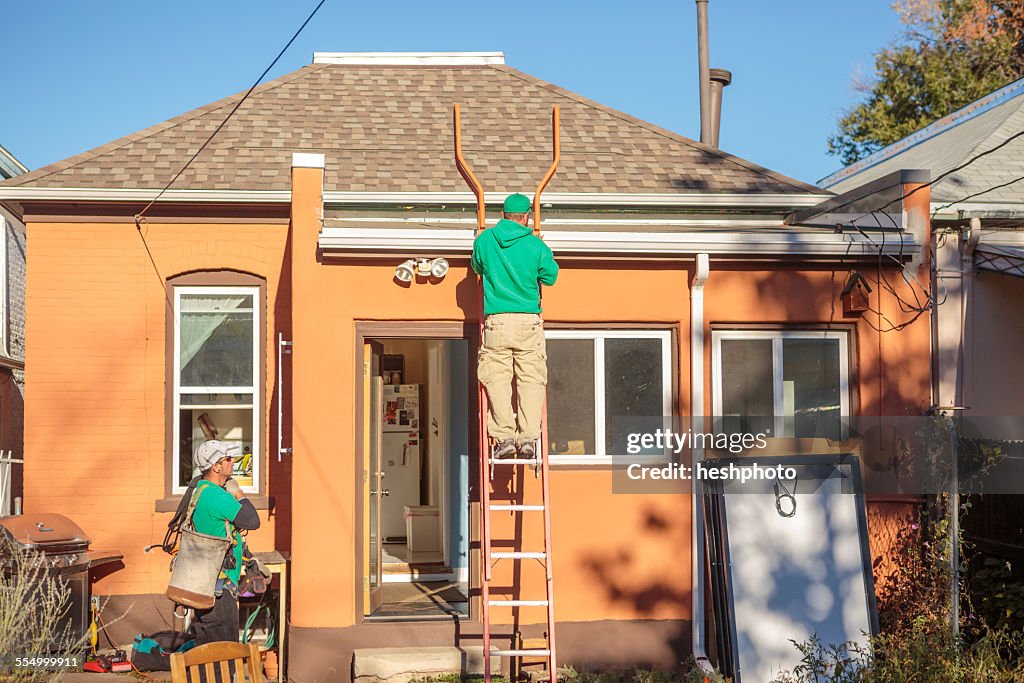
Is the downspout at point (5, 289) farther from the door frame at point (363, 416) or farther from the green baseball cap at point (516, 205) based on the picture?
the green baseball cap at point (516, 205)

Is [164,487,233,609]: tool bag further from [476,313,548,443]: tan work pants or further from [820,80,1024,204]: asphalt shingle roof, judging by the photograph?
[820,80,1024,204]: asphalt shingle roof

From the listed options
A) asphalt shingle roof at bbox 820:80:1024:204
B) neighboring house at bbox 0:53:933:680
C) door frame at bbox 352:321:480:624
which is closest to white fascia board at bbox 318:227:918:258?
neighboring house at bbox 0:53:933:680

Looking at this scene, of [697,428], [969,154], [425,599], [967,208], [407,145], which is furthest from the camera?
[969,154]

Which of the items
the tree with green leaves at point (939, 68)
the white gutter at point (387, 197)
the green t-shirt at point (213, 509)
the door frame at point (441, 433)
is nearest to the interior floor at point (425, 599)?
the door frame at point (441, 433)

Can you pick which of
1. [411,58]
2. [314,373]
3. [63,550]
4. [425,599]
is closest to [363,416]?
[314,373]

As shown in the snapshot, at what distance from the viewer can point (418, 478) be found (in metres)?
12.5

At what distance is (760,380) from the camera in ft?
31.0

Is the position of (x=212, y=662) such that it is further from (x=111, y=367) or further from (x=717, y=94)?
(x=717, y=94)

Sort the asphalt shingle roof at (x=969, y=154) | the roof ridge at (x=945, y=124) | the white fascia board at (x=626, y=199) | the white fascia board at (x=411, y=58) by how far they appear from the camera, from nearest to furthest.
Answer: the white fascia board at (x=626, y=199) → the asphalt shingle roof at (x=969, y=154) → the white fascia board at (x=411, y=58) → the roof ridge at (x=945, y=124)

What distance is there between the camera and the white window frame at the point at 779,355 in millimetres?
9391

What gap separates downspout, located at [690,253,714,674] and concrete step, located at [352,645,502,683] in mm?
1772

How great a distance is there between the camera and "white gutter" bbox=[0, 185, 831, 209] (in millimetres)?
10523

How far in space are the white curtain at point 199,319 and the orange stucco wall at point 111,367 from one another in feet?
Answer: 0.69

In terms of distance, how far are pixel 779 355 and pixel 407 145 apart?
16.8 feet
